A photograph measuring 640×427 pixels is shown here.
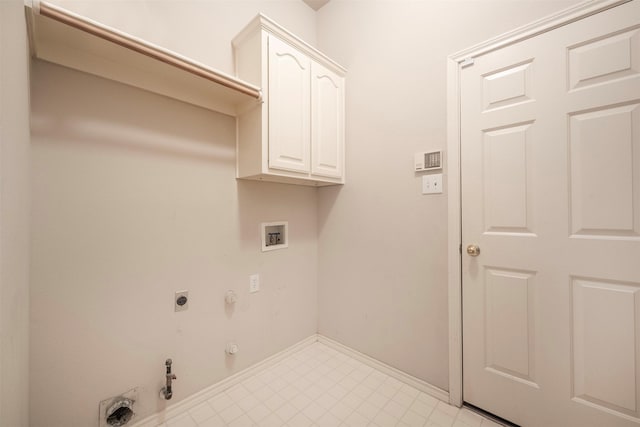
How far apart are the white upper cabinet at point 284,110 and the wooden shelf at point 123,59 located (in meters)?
0.15

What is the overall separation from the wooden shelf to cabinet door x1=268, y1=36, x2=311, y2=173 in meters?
0.16

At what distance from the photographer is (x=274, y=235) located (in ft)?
6.17

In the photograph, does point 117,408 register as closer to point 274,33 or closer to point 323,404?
point 323,404

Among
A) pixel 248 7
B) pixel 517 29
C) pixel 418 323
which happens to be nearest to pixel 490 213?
pixel 418 323

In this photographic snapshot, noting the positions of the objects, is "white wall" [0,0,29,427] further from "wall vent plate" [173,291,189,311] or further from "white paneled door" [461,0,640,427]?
"white paneled door" [461,0,640,427]

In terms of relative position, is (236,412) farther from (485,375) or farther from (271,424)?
(485,375)

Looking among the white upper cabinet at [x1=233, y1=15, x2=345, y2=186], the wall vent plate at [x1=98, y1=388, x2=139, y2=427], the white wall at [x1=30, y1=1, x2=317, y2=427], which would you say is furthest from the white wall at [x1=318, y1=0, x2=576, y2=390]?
the wall vent plate at [x1=98, y1=388, x2=139, y2=427]

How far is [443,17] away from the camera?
4.87ft

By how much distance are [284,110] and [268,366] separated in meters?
1.73

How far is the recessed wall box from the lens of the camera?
58.8 inches

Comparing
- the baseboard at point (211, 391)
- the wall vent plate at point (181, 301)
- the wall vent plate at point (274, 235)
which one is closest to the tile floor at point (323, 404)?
the baseboard at point (211, 391)

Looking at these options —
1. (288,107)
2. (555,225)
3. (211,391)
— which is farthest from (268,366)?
(555,225)

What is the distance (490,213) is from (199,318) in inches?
68.2

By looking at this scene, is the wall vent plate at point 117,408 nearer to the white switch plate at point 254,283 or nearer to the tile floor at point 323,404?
the tile floor at point 323,404
